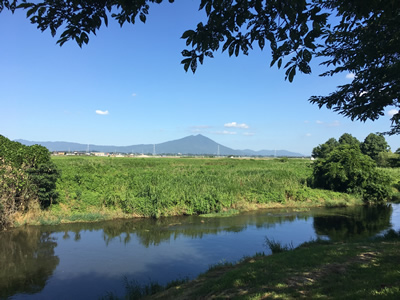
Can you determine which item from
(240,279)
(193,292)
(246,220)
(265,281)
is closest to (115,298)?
(193,292)

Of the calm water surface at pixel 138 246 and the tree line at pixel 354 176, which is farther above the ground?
the tree line at pixel 354 176

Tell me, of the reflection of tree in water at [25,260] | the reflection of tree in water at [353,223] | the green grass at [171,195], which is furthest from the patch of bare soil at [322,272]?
the green grass at [171,195]

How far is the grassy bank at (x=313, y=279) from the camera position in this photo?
4.48 meters

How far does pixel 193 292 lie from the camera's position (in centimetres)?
617

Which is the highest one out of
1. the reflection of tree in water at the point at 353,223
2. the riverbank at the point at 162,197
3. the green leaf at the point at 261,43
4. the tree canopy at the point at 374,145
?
the tree canopy at the point at 374,145

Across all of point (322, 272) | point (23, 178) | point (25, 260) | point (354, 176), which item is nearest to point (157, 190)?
point (23, 178)

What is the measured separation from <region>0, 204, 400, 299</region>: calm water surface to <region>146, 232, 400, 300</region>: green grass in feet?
10.8

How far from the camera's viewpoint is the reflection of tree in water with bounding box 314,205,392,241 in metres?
14.6

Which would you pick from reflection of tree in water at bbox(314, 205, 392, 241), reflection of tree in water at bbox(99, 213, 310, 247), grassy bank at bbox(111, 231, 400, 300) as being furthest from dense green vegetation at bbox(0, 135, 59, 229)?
reflection of tree in water at bbox(314, 205, 392, 241)

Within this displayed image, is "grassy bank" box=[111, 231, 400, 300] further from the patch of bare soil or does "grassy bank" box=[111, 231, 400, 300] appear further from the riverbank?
the riverbank

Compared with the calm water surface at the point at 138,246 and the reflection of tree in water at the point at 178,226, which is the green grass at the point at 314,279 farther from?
the reflection of tree in water at the point at 178,226

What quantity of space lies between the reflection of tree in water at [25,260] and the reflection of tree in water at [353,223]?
12630mm

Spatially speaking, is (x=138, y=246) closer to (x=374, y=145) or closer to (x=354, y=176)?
(x=354, y=176)

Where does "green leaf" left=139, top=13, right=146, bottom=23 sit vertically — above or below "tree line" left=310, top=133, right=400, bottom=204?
above
